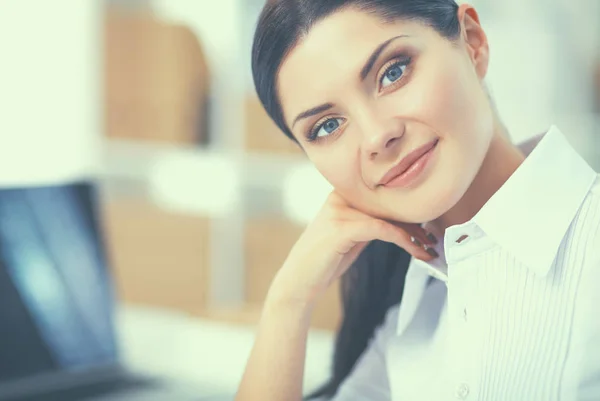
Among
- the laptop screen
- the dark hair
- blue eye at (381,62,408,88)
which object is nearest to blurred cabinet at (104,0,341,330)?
the laptop screen

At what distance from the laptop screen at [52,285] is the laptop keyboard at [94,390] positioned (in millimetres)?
33

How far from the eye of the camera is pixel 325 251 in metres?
0.75

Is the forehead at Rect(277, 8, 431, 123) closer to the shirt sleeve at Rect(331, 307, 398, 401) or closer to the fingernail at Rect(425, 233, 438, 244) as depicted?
the fingernail at Rect(425, 233, 438, 244)

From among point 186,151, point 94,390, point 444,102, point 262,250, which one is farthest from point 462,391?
point 186,151

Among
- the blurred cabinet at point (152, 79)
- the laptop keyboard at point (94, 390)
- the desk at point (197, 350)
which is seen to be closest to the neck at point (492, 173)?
the desk at point (197, 350)

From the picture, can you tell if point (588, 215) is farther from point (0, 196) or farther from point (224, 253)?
point (224, 253)

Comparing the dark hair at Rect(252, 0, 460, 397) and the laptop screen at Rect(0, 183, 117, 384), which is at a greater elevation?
the laptop screen at Rect(0, 183, 117, 384)

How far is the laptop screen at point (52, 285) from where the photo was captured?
3.48 ft

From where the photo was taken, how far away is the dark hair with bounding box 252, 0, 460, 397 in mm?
602

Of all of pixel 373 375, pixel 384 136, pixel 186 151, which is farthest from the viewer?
pixel 186 151

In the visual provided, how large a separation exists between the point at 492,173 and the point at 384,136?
11 centimetres

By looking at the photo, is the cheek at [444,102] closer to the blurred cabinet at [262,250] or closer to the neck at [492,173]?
the neck at [492,173]

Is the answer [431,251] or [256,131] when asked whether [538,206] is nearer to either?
[431,251]

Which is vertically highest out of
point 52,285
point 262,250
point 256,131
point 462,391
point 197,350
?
point 256,131
